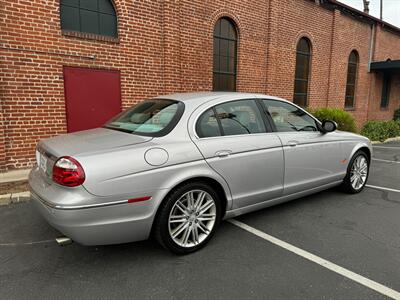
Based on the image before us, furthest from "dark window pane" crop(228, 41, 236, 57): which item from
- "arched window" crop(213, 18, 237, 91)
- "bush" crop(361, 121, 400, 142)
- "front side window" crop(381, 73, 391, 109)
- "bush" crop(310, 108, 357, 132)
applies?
"front side window" crop(381, 73, 391, 109)

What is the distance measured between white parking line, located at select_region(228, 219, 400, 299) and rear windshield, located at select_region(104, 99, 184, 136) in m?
1.57

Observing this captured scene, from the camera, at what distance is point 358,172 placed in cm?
488

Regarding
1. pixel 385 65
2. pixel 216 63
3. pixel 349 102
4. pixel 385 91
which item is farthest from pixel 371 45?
pixel 216 63

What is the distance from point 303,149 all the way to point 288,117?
470 millimetres

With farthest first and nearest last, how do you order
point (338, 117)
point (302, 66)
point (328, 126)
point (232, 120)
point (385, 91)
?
point (385, 91) < point (302, 66) < point (338, 117) < point (328, 126) < point (232, 120)

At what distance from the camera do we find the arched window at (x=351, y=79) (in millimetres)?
13461

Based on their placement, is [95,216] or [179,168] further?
[179,168]

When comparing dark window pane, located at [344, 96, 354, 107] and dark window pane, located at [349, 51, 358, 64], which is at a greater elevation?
dark window pane, located at [349, 51, 358, 64]

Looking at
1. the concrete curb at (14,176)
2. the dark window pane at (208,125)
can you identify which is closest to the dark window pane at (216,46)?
the concrete curb at (14,176)

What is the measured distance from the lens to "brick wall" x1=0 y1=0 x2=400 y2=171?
18.2 feet

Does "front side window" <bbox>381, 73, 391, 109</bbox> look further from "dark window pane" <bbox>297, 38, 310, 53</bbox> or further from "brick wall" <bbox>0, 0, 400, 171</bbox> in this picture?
"dark window pane" <bbox>297, 38, 310, 53</bbox>

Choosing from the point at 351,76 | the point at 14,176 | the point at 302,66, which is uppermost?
the point at 302,66

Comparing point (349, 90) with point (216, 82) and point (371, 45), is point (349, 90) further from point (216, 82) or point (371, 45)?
point (216, 82)

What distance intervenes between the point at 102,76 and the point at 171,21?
7.33ft
